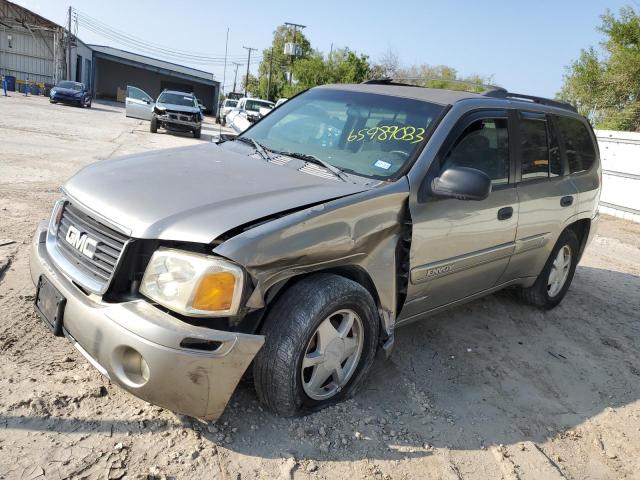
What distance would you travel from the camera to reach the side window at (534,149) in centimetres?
398

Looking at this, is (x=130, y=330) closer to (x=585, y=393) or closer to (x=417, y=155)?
(x=417, y=155)

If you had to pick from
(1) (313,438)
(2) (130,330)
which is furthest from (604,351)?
(2) (130,330)

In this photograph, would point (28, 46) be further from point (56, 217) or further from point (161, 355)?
point (161, 355)

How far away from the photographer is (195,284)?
229cm

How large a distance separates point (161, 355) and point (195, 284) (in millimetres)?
324

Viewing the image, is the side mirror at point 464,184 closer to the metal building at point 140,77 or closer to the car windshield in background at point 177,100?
the car windshield in background at point 177,100

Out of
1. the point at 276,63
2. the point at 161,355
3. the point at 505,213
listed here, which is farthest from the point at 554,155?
the point at 276,63

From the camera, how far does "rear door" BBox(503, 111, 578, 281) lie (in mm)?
3967

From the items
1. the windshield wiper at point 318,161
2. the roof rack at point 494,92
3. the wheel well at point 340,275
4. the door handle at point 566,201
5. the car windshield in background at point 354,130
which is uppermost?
the roof rack at point 494,92

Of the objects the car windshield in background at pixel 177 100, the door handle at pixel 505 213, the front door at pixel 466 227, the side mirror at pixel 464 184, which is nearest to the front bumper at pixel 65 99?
the car windshield in background at pixel 177 100

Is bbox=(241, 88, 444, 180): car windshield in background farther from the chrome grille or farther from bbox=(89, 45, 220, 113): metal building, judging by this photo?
bbox=(89, 45, 220, 113): metal building

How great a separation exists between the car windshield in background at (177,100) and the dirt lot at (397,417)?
15.7 m

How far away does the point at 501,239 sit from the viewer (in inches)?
149

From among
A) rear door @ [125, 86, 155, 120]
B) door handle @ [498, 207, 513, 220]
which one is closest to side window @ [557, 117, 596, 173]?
door handle @ [498, 207, 513, 220]
